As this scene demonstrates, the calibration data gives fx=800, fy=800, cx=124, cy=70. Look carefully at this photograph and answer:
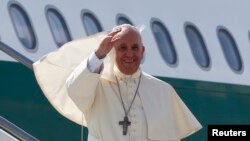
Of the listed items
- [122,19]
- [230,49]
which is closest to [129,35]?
[122,19]

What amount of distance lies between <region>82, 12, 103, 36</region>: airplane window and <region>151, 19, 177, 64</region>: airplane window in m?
0.53

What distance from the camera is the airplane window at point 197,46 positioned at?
265 inches

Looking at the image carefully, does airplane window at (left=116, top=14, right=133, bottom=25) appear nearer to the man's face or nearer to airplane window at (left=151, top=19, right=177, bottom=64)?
airplane window at (left=151, top=19, right=177, bottom=64)

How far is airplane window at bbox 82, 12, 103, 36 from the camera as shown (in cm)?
623

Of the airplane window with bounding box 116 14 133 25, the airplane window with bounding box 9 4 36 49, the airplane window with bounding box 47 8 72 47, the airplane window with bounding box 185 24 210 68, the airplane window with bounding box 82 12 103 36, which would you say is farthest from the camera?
the airplane window with bounding box 185 24 210 68

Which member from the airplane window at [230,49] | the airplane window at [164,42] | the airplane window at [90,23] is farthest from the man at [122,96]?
the airplane window at [230,49]

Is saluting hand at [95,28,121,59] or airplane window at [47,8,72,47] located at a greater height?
airplane window at [47,8,72,47]

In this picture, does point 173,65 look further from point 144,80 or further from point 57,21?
point 144,80

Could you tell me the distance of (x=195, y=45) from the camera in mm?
6766

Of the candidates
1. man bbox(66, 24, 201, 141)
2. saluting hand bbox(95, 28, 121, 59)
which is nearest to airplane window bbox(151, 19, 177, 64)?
man bbox(66, 24, 201, 141)

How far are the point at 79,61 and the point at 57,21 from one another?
8.34 ft

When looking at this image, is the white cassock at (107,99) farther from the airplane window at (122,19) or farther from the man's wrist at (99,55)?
the airplane window at (122,19)

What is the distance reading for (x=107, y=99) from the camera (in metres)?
3.35

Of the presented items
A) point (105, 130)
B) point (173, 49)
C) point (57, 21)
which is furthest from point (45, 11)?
point (105, 130)
